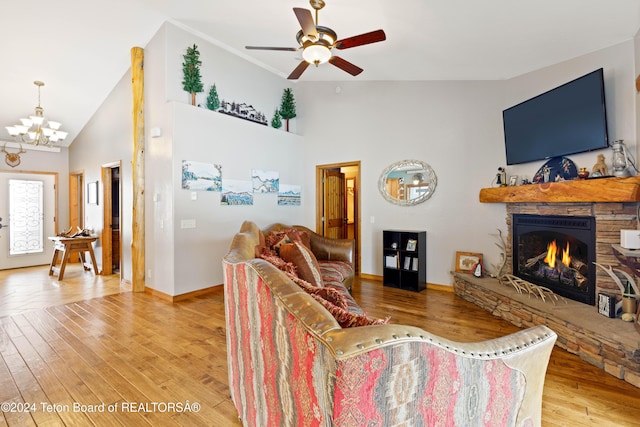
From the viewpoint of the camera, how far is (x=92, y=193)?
5.96 metres

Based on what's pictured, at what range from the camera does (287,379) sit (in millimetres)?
1018

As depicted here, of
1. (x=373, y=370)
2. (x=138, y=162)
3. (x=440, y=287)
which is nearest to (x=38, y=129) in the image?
(x=138, y=162)

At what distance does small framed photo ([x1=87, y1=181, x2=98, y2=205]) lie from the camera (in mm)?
5836

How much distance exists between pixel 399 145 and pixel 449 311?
2.62 m

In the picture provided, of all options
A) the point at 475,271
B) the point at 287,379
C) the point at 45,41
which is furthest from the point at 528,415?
the point at 45,41

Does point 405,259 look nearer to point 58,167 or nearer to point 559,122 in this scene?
point 559,122

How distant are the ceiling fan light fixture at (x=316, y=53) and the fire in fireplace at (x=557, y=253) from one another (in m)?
2.95

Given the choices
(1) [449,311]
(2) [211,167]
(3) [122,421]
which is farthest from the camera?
(2) [211,167]

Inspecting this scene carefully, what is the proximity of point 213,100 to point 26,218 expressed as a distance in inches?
207

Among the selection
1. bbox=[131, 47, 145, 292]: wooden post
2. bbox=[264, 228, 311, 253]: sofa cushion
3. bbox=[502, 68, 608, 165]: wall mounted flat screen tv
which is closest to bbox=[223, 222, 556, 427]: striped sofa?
bbox=[264, 228, 311, 253]: sofa cushion

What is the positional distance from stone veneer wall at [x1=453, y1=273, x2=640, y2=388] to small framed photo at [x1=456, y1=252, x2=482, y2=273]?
0.56 meters

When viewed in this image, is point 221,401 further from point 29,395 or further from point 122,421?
point 29,395

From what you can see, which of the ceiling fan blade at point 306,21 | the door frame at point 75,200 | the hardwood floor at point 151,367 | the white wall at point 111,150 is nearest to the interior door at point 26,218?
the door frame at point 75,200

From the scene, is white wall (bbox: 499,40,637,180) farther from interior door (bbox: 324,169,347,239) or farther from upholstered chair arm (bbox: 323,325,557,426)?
interior door (bbox: 324,169,347,239)
